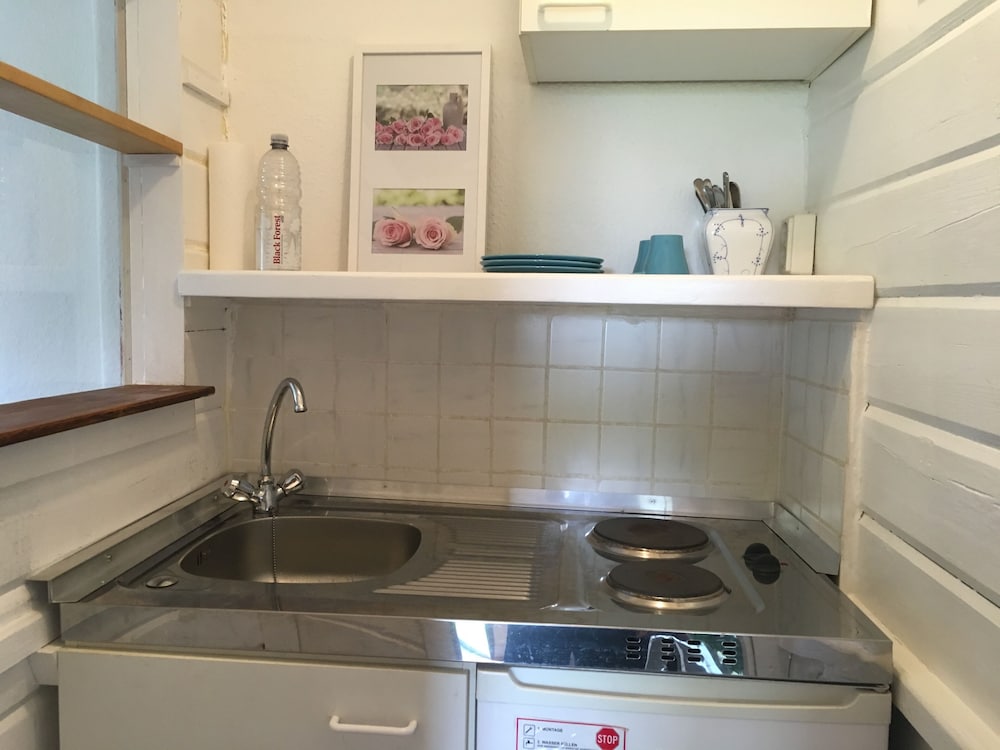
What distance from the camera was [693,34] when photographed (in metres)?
1.16

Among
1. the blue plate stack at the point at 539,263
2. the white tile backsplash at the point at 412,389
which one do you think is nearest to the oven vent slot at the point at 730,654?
the blue plate stack at the point at 539,263

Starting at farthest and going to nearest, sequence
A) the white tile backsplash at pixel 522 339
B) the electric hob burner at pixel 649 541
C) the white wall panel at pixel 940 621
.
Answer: the white tile backsplash at pixel 522 339
the electric hob burner at pixel 649 541
the white wall panel at pixel 940 621

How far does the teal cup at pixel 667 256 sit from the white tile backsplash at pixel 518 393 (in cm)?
14

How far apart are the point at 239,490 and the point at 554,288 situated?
0.70 metres

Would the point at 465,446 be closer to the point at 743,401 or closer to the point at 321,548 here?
the point at 321,548

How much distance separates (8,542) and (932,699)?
3.90 ft

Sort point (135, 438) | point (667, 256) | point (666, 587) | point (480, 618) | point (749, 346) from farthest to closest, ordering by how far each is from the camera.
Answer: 1. point (749, 346)
2. point (667, 256)
3. point (135, 438)
4. point (666, 587)
5. point (480, 618)

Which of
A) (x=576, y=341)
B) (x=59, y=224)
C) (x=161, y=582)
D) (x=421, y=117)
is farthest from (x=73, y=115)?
(x=576, y=341)

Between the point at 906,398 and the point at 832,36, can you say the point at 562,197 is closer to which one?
the point at 832,36

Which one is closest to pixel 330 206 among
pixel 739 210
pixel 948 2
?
pixel 739 210

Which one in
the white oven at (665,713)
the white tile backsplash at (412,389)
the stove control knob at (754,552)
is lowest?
the white oven at (665,713)

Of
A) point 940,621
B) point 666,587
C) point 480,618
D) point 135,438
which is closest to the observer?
point 940,621

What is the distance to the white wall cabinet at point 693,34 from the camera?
3.65 ft

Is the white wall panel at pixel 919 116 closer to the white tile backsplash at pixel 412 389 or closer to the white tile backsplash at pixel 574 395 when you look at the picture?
the white tile backsplash at pixel 574 395
